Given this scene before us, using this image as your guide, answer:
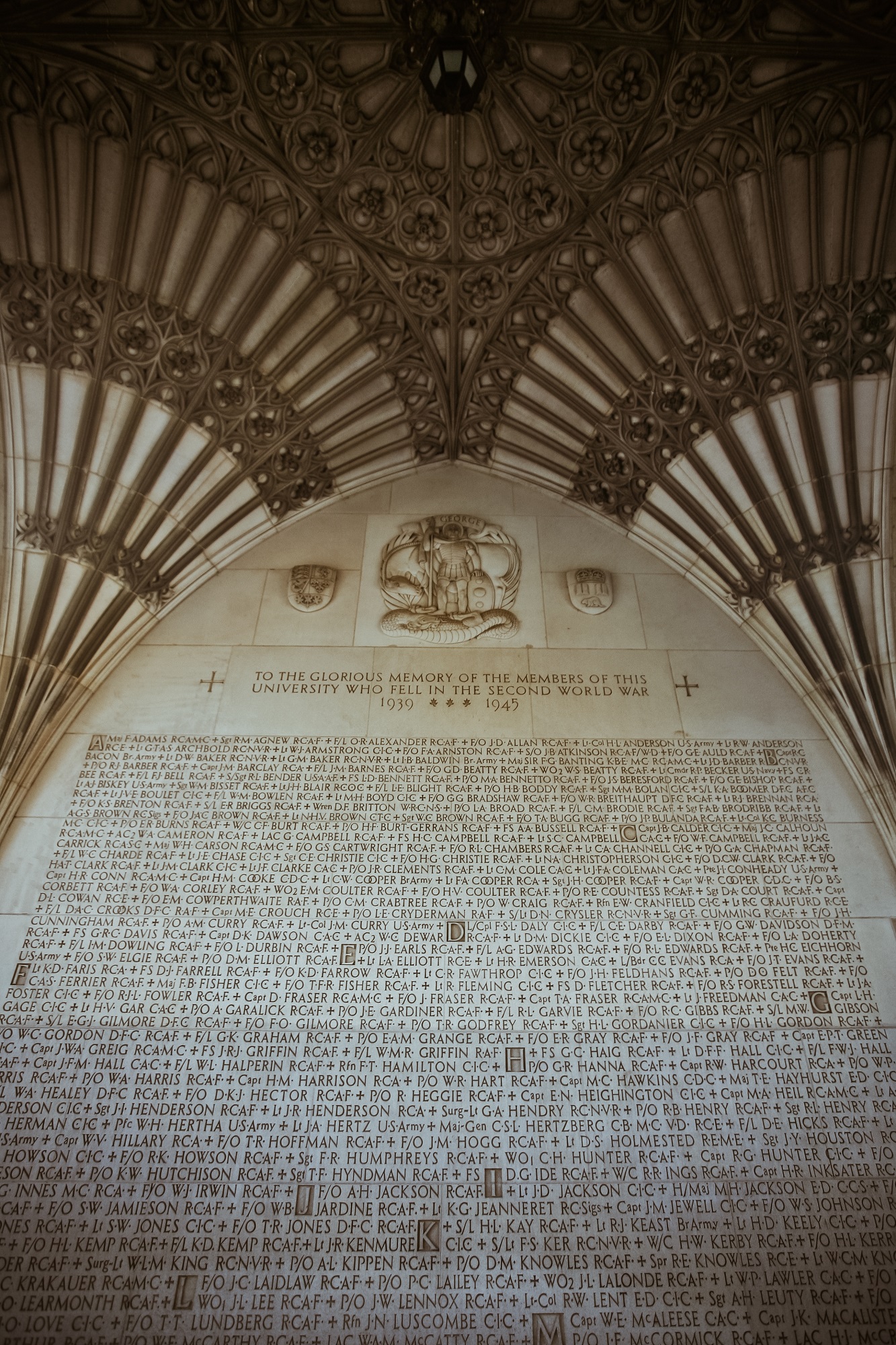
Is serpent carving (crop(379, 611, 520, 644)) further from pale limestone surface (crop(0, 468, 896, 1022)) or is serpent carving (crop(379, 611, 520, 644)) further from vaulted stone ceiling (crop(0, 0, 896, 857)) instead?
vaulted stone ceiling (crop(0, 0, 896, 857))

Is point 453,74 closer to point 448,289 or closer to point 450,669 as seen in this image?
point 448,289

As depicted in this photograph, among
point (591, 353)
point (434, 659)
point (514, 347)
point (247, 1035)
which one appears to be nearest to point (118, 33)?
point (514, 347)

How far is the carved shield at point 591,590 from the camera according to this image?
766 cm

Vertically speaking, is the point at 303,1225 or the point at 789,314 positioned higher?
the point at 789,314

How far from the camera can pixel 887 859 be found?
6.21m

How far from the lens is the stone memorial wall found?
15.3 feet

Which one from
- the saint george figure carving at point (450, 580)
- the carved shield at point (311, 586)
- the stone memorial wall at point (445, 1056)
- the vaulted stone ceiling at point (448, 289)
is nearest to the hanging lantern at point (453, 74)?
the vaulted stone ceiling at point (448, 289)

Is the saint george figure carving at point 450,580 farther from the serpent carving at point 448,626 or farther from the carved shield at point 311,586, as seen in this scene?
the carved shield at point 311,586

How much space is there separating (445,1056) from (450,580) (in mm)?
4032

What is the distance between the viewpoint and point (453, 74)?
6168 mm

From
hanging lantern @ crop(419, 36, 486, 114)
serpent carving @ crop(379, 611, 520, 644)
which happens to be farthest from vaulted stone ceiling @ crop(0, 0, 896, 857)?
serpent carving @ crop(379, 611, 520, 644)

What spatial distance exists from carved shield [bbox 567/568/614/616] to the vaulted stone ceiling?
753mm

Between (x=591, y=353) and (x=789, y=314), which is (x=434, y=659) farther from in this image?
(x=789, y=314)

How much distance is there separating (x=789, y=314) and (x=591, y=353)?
1.67 meters
